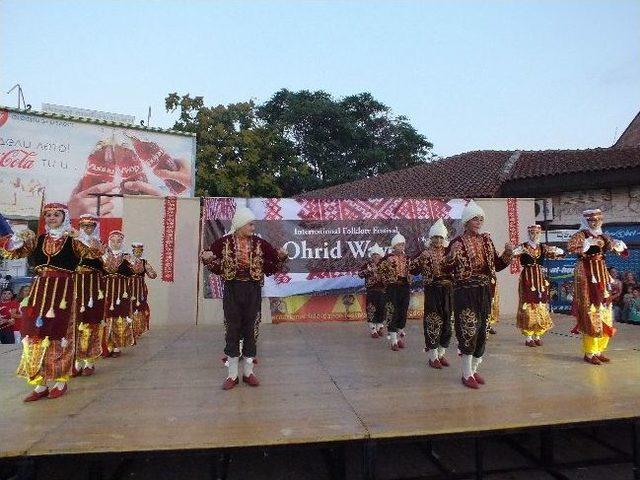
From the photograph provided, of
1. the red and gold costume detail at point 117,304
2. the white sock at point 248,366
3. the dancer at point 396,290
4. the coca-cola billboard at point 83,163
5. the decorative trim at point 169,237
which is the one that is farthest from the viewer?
the coca-cola billboard at point 83,163

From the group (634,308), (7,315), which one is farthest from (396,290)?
(7,315)

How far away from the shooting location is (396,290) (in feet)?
22.1

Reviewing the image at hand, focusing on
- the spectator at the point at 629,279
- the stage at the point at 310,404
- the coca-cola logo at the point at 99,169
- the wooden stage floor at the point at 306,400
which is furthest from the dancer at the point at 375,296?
the coca-cola logo at the point at 99,169

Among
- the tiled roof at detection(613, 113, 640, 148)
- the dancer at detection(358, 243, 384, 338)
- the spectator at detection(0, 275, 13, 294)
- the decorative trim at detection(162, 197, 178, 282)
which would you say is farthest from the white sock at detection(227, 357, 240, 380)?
the tiled roof at detection(613, 113, 640, 148)

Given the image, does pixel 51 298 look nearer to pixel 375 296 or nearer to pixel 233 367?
pixel 233 367

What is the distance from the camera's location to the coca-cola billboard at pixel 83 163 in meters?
11.6

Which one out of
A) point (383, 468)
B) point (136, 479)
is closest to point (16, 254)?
point (136, 479)

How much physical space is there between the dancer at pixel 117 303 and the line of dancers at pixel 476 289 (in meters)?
3.66

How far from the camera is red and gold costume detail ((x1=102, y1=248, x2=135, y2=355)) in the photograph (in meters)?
5.96

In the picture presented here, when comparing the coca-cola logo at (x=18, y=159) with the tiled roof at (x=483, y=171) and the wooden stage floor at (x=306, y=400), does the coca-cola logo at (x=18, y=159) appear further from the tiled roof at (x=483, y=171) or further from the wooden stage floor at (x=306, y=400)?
the tiled roof at (x=483, y=171)

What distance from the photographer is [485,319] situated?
14.3ft

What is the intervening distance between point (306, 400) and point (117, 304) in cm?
342

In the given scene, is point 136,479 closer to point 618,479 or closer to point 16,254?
point 16,254

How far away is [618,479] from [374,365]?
2460 mm
